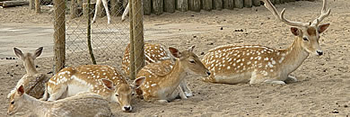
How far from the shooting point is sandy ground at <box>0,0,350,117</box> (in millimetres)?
6375

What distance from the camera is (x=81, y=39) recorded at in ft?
40.2

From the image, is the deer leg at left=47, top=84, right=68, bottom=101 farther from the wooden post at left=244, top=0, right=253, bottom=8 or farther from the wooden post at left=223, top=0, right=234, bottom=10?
the wooden post at left=244, top=0, right=253, bottom=8

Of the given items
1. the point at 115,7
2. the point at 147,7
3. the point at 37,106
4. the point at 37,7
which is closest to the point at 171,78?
the point at 37,106

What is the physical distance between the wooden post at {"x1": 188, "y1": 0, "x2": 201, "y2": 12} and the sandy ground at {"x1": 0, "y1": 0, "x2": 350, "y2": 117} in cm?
18

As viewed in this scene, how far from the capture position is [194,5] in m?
16.6

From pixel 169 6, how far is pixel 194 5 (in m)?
0.64

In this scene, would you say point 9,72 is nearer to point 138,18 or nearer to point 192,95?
point 138,18

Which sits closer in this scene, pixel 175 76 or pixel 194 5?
pixel 175 76

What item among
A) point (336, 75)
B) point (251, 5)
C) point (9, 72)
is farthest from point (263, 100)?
point (251, 5)

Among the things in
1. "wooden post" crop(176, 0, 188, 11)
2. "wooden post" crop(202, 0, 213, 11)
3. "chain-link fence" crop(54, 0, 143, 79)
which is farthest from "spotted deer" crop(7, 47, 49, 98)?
"wooden post" crop(202, 0, 213, 11)

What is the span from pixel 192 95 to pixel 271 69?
109 cm

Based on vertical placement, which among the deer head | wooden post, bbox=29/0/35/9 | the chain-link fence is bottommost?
wooden post, bbox=29/0/35/9

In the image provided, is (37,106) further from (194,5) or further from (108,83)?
(194,5)

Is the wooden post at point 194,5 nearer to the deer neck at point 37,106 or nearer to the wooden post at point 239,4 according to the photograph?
the wooden post at point 239,4
